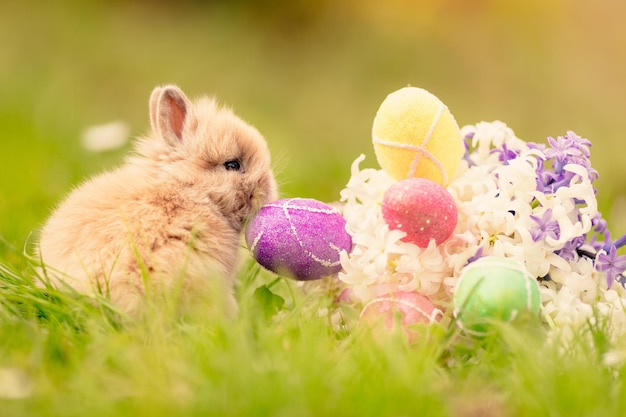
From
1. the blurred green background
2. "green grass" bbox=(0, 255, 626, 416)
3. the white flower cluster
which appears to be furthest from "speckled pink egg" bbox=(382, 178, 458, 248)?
the blurred green background

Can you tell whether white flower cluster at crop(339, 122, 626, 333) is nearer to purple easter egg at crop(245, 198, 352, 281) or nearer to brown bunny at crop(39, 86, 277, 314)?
purple easter egg at crop(245, 198, 352, 281)

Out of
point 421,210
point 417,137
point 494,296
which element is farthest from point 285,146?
point 494,296

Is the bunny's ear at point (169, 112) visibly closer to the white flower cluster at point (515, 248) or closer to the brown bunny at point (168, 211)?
the brown bunny at point (168, 211)

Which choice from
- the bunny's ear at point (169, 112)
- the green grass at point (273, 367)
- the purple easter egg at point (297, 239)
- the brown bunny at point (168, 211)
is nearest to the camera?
the green grass at point (273, 367)

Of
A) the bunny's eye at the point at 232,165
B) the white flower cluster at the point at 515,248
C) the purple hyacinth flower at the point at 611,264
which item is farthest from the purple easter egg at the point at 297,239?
the purple hyacinth flower at the point at 611,264

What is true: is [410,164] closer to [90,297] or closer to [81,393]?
[90,297]

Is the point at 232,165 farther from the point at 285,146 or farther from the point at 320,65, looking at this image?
the point at 320,65
